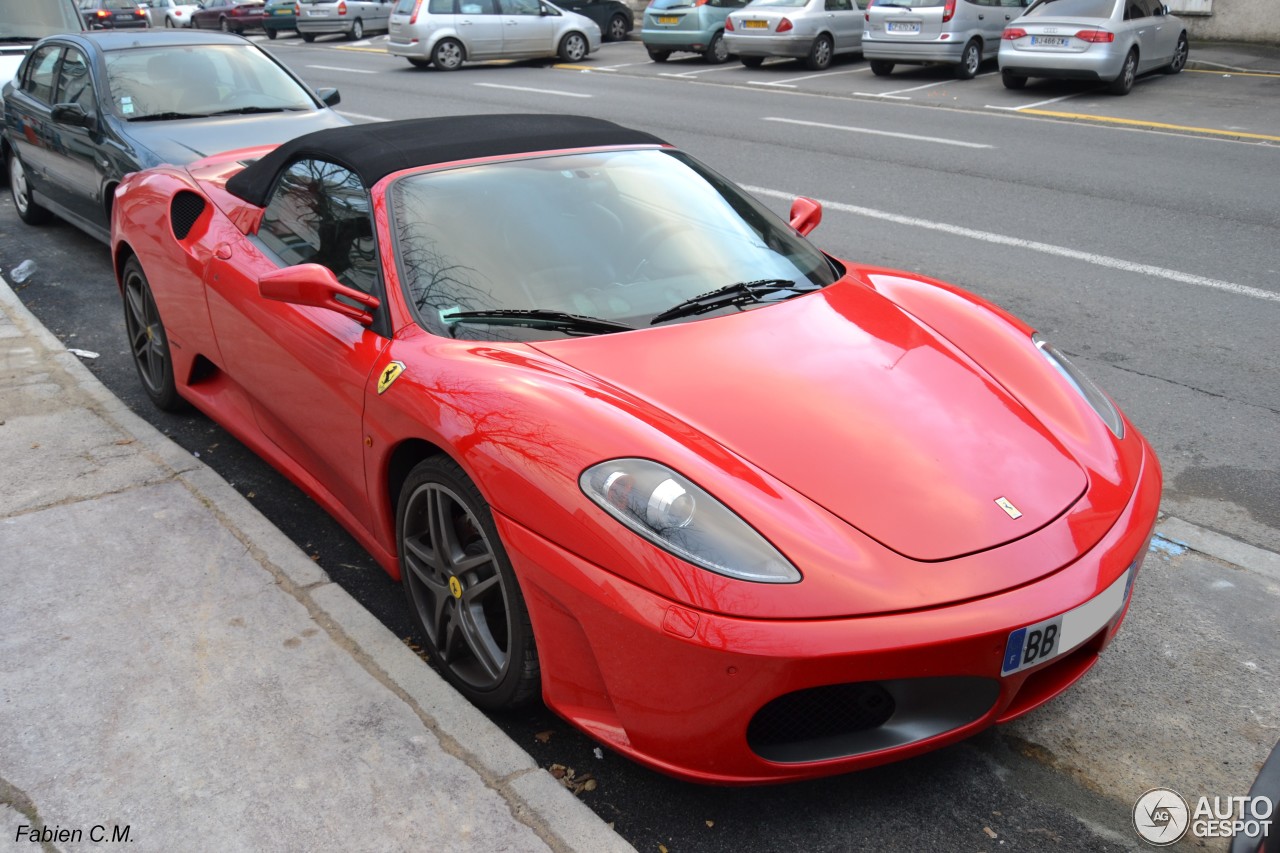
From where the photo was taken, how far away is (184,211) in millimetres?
4543

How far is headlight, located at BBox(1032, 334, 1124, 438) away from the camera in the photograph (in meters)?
3.19

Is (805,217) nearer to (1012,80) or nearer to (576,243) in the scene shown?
(576,243)

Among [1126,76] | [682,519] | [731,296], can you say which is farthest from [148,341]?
[1126,76]

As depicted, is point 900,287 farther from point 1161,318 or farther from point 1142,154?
point 1142,154

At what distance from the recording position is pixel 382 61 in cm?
2359

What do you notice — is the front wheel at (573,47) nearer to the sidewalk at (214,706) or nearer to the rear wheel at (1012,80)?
the rear wheel at (1012,80)

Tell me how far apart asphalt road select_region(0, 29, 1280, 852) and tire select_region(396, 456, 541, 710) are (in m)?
0.21

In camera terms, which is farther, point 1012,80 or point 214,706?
point 1012,80

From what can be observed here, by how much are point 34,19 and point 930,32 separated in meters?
12.1

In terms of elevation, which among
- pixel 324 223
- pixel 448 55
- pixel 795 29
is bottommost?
pixel 448 55

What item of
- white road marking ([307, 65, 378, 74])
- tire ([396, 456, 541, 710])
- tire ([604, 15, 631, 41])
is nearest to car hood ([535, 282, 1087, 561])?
tire ([396, 456, 541, 710])

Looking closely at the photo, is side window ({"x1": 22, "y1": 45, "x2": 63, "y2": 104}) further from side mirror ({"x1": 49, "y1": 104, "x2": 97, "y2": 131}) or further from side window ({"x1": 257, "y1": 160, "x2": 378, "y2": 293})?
side window ({"x1": 257, "y1": 160, "x2": 378, "y2": 293})

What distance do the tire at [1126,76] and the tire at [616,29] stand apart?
13.3 meters

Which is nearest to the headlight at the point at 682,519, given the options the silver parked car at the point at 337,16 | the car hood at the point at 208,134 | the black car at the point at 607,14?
the car hood at the point at 208,134
